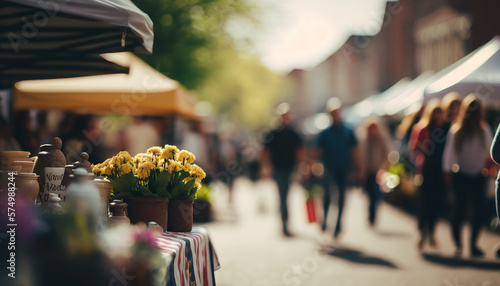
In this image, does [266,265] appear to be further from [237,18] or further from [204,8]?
[237,18]

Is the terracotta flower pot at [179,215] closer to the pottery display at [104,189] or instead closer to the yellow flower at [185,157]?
the yellow flower at [185,157]

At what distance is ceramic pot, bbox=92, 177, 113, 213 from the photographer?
135 inches

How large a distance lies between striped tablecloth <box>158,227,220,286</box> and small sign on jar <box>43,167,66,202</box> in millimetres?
647

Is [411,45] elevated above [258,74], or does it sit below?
below

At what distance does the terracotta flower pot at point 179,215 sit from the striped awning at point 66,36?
1.15m

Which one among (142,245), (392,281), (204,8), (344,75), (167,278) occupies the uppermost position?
(344,75)

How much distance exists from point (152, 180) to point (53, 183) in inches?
22.9

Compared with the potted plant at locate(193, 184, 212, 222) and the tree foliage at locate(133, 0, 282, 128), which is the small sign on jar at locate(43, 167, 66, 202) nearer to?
the potted plant at locate(193, 184, 212, 222)

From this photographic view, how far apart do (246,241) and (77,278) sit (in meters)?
7.44

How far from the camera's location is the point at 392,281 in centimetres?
658

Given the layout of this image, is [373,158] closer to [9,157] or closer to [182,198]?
[182,198]

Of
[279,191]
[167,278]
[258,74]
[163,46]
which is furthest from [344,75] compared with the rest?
[167,278]

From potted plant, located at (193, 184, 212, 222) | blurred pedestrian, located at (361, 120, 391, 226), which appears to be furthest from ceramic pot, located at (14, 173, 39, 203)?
potted plant, located at (193, 184, 212, 222)

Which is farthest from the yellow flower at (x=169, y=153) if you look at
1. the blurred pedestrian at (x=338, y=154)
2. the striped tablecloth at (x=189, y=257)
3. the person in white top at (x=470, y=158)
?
the blurred pedestrian at (x=338, y=154)
